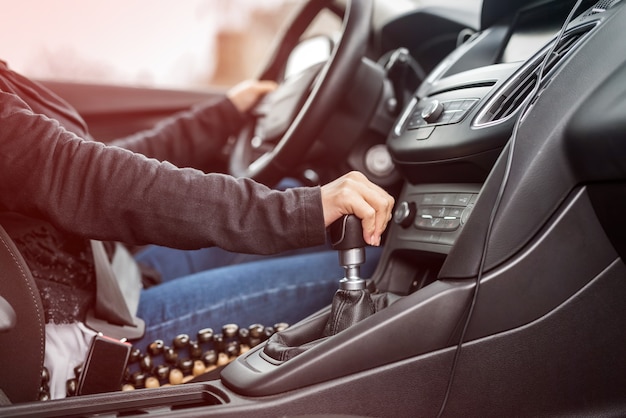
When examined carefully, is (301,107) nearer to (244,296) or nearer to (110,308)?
(244,296)

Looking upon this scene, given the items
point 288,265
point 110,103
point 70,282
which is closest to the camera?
point 70,282

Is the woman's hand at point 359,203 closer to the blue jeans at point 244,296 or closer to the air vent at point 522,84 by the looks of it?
the air vent at point 522,84

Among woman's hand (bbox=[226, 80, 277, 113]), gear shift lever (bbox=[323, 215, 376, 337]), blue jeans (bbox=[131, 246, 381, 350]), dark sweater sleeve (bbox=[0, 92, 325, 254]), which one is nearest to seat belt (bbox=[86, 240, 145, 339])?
blue jeans (bbox=[131, 246, 381, 350])

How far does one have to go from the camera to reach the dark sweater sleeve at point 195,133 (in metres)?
1.47

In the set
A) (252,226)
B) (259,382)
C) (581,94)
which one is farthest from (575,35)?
(259,382)

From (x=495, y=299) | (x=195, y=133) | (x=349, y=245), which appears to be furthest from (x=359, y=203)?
(x=195, y=133)

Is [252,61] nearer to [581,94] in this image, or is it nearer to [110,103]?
[110,103]

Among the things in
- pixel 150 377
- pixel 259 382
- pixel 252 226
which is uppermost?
pixel 252 226

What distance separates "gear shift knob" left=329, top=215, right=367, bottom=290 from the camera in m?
0.76

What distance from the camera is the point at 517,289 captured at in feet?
2.43

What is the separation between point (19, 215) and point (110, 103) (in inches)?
45.5

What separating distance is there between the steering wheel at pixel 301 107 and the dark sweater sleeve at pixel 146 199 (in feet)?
1.39

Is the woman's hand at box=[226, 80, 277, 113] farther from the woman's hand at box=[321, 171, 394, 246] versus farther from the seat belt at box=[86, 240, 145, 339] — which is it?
the woman's hand at box=[321, 171, 394, 246]

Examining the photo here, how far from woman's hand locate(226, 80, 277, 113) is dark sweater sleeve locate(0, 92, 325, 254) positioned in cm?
84
